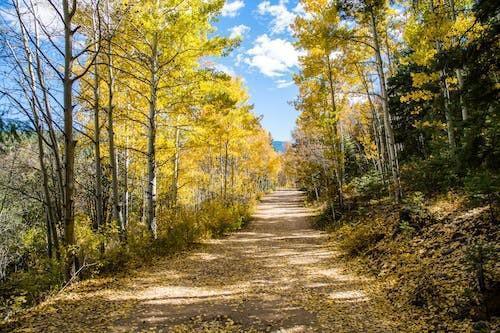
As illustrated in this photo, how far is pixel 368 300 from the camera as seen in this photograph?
21.2ft

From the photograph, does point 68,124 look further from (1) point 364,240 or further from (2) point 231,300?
(1) point 364,240

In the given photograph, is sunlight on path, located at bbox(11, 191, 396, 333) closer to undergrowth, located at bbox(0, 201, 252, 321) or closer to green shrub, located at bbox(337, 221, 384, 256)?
undergrowth, located at bbox(0, 201, 252, 321)

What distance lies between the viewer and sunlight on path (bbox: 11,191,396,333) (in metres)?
5.41

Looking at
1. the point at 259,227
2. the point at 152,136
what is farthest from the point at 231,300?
the point at 259,227

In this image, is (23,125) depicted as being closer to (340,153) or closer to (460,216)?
(460,216)

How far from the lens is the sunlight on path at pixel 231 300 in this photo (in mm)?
5407

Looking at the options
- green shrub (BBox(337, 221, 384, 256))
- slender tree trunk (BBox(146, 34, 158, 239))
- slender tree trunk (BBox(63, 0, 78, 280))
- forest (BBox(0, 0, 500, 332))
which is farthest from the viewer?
slender tree trunk (BBox(146, 34, 158, 239))

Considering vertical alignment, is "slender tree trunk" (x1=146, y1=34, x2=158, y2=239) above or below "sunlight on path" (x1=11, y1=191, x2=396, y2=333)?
above

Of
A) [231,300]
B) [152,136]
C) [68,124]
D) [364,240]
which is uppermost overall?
[152,136]

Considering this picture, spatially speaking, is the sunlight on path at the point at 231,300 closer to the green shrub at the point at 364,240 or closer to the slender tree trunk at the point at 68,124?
the green shrub at the point at 364,240

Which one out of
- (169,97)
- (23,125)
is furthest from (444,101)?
(169,97)

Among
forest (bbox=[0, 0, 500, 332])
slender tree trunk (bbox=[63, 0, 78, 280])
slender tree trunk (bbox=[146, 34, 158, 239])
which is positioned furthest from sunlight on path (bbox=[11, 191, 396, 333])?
slender tree trunk (bbox=[146, 34, 158, 239])

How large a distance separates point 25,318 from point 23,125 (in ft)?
11.7

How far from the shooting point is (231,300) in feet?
22.1
